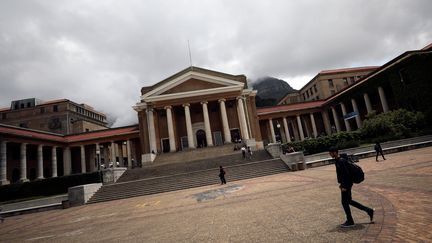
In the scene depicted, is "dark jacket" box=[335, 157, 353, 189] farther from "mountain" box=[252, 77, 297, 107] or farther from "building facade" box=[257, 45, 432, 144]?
"mountain" box=[252, 77, 297, 107]

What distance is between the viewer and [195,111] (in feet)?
132

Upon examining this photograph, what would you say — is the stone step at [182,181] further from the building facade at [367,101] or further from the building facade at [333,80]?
the building facade at [333,80]

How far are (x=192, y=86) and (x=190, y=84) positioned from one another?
0.47 m

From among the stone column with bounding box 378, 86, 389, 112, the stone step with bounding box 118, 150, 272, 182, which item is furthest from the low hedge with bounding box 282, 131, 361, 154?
the stone column with bounding box 378, 86, 389, 112

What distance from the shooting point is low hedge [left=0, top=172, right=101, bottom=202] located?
2369 centimetres

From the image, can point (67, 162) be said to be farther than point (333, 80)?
No

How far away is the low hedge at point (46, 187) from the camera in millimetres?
23688

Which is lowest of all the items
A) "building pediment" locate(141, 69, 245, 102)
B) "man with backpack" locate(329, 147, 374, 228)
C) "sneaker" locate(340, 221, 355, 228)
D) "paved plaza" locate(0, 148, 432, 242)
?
"paved plaza" locate(0, 148, 432, 242)

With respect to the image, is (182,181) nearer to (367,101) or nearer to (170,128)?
(170,128)

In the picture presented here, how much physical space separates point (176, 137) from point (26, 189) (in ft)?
63.4

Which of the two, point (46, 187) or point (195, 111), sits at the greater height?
point (195, 111)

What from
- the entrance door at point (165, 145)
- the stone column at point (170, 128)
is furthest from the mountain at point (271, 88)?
the stone column at point (170, 128)

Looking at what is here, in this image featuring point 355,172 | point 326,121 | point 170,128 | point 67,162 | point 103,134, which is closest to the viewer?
point 355,172

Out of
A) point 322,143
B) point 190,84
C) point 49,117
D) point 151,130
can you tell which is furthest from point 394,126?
point 49,117
